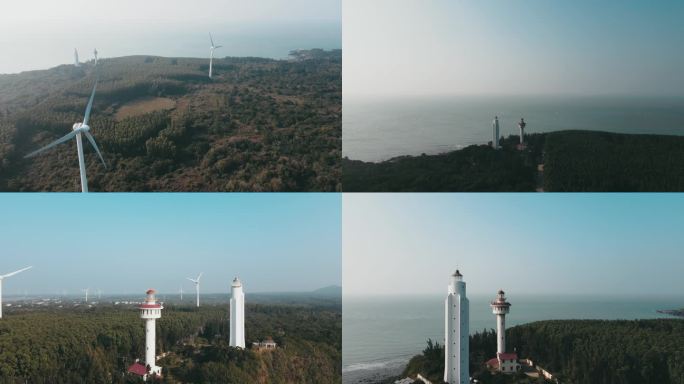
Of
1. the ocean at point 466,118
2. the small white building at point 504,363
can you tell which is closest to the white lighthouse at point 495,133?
the ocean at point 466,118

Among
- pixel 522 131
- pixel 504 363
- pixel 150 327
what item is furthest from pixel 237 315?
pixel 522 131

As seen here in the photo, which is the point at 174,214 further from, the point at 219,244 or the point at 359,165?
the point at 359,165

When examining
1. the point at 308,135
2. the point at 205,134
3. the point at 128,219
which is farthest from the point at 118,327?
the point at 308,135

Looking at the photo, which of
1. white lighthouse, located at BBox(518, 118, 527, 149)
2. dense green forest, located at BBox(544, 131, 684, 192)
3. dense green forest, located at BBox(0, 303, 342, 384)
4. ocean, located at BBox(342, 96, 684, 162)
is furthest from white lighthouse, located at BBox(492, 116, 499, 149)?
dense green forest, located at BBox(0, 303, 342, 384)

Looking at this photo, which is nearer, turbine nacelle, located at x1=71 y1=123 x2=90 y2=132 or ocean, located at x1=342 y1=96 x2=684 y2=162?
ocean, located at x1=342 y1=96 x2=684 y2=162

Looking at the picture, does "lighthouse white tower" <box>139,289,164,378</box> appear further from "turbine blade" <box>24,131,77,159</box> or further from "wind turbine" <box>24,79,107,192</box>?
"turbine blade" <box>24,131,77,159</box>

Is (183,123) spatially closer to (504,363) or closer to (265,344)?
(265,344)
